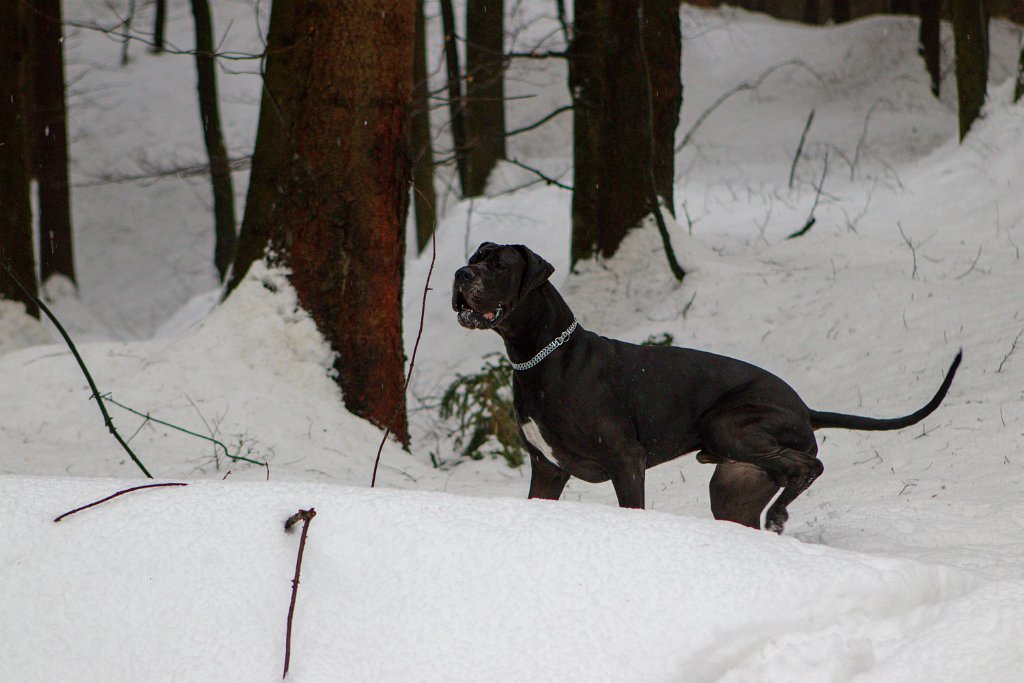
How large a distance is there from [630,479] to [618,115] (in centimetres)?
535

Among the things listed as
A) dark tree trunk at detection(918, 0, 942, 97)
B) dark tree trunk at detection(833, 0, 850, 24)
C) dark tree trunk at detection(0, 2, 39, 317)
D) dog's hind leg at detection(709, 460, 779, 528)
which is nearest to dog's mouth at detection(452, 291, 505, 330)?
dog's hind leg at detection(709, 460, 779, 528)

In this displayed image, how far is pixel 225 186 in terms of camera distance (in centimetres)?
1619

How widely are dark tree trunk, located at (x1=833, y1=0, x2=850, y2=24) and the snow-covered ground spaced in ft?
40.8

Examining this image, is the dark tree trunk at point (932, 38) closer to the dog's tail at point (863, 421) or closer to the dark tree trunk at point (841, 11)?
the dark tree trunk at point (841, 11)

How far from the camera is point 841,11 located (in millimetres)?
25609

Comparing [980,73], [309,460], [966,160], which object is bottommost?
[309,460]

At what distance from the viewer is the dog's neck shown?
380cm

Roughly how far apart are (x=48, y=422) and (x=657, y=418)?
3.50m

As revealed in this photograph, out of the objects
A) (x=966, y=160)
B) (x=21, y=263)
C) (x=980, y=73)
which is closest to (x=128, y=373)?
(x=21, y=263)

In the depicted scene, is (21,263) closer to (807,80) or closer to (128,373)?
(128,373)

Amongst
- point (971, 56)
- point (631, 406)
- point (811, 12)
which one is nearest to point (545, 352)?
point (631, 406)

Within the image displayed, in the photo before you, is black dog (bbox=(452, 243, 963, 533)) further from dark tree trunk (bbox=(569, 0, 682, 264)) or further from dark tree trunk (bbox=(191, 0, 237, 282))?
dark tree trunk (bbox=(191, 0, 237, 282))

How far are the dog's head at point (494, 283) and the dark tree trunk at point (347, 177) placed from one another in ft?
6.73

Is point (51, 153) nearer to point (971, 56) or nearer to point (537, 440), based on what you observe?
point (971, 56)
